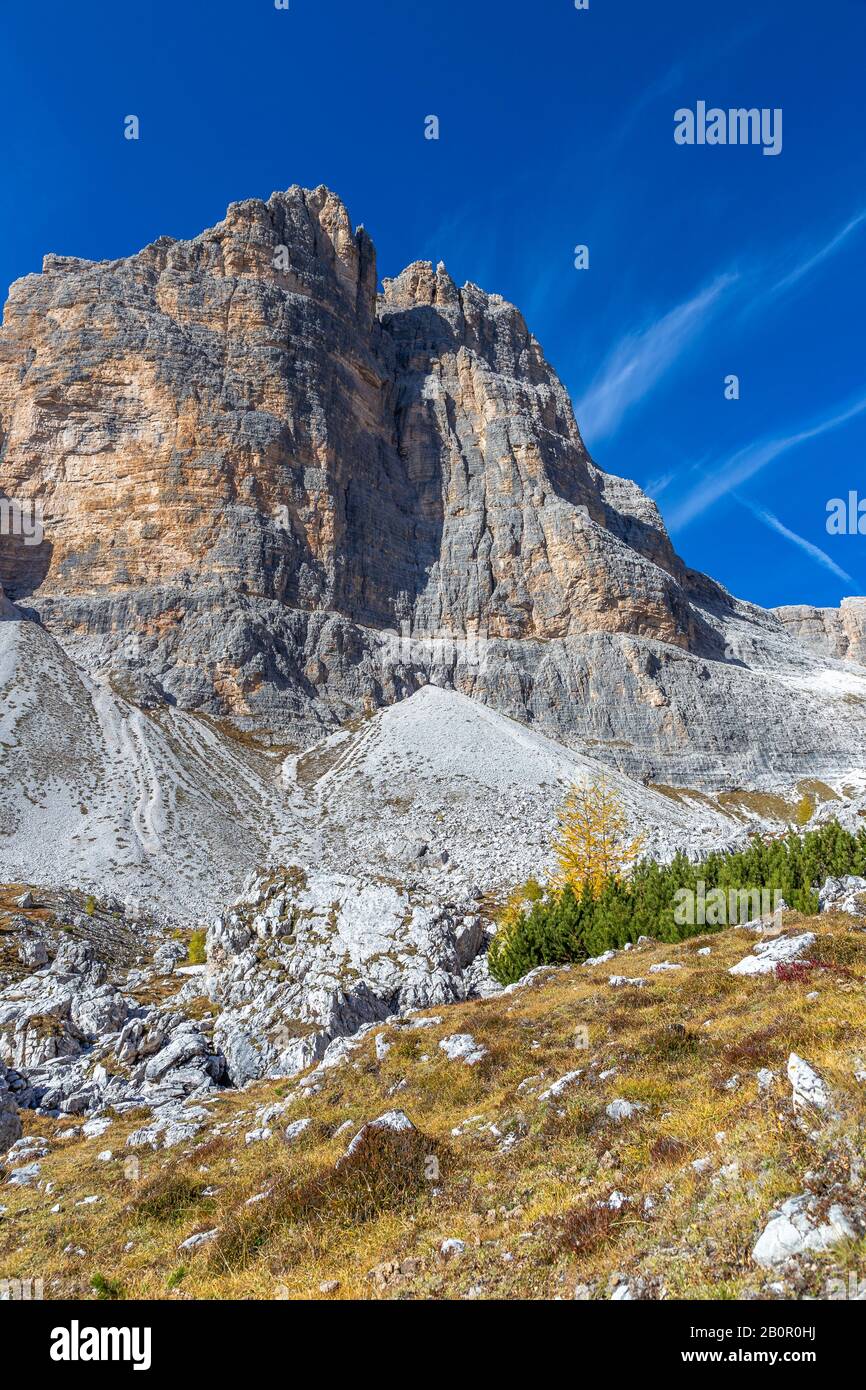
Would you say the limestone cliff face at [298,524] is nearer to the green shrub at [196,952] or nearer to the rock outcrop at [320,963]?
the green shrub at [196,952]

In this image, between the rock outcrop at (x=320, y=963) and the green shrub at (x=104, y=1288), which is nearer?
the green shrub at (x=104, y=1288)

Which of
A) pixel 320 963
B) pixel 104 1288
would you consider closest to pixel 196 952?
pixel 320 963

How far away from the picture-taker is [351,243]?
16700 centimetres

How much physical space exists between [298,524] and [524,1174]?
442ft

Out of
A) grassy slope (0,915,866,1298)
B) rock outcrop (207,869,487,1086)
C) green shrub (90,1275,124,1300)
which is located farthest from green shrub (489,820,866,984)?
green shrub (90,1275,124,1300)

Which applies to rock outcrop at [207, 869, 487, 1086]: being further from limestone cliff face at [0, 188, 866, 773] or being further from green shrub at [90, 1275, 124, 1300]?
limestone cliff face at [0, 188, 866, 773]

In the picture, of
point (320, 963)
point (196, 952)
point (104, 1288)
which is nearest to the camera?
point (104, 1288)

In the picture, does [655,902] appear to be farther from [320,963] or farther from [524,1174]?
[524,1174]

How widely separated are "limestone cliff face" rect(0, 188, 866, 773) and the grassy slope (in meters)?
98.8

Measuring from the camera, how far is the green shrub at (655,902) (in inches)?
1047

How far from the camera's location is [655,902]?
28.6 meters

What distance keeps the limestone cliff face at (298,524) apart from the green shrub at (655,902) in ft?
283

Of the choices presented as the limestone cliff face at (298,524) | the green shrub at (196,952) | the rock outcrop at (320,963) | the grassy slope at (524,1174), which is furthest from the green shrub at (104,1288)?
the limestone cliff face at (298,524)
